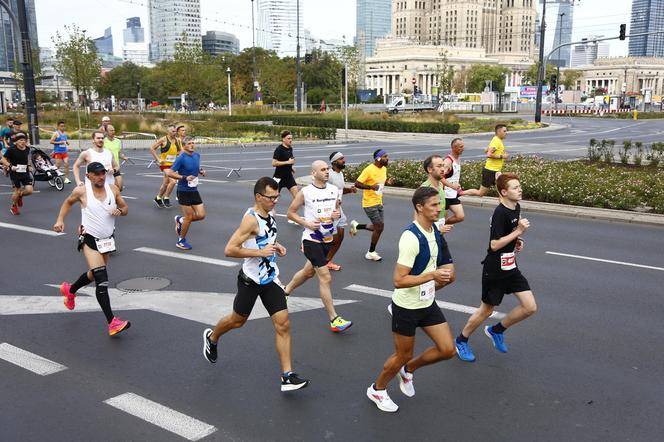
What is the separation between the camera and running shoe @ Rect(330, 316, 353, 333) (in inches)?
265

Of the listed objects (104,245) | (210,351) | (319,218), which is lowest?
(210,351)

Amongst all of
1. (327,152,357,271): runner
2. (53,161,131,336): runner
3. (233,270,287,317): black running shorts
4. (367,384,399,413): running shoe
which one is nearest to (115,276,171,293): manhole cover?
(53,161,131,336): runner

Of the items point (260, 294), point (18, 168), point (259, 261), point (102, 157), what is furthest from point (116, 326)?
point (18, 168)

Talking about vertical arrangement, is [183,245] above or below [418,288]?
below

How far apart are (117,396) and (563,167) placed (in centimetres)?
1695

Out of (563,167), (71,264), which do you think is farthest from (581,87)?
(71,264)

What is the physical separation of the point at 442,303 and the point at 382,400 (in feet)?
9.34

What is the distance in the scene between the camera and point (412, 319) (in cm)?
484

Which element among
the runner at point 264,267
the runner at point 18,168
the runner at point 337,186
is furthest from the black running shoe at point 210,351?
the runner at point 18,168

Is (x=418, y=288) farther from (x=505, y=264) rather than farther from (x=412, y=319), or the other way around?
(x=505, y=264)

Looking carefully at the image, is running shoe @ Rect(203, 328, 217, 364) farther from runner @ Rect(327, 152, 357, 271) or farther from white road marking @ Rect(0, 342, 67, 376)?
runner @ Rect(327, 152, 357, 271)

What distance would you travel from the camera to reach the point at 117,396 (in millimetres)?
5297

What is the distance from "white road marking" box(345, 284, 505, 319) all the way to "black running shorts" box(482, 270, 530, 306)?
1.31 m

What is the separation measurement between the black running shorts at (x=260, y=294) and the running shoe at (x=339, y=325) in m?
1.42
